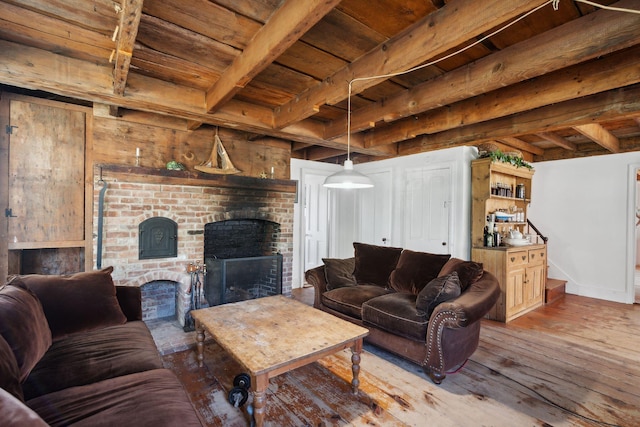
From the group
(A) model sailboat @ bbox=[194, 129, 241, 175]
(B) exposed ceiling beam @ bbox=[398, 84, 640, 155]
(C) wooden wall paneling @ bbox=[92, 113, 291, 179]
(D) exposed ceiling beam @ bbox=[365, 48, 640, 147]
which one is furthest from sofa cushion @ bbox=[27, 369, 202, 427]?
(B) exposed ceiling beam @ bbox=[398, 84, 640, 155]

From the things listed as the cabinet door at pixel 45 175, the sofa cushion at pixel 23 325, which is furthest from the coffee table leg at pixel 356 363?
the cabinet door at pixel 45 175

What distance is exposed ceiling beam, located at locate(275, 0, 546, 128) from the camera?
5.03ft

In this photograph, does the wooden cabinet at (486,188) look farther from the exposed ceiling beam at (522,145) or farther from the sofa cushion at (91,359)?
the sofa cushion at (91,359)

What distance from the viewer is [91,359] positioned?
67.4 inches

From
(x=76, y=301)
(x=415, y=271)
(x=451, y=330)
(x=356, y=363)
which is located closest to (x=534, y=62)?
(x=451, y=330)

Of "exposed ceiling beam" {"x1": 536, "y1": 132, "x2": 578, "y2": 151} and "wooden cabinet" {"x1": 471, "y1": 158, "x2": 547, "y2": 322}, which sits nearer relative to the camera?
"wooden cabinet" {"x1": 471, "y1": 158, "x2": 547, "y2": 322}

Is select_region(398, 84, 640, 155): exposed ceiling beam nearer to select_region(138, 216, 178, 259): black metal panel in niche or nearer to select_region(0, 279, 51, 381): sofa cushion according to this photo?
select_region(138, 216, 178, 259): black metal panel in niche

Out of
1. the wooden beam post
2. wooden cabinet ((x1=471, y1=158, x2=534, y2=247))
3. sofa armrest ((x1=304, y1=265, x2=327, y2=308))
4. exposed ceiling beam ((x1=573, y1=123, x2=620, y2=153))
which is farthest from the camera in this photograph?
wooden cabinet ((x1=471, y1=158, x2=534, y2=247))

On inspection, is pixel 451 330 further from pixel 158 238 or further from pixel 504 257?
pixel 158 238

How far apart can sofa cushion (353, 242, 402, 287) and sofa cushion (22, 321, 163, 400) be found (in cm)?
228

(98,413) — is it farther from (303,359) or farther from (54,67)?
(54,67)

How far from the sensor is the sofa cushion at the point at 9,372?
1197 millimetres

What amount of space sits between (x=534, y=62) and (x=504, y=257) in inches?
94.6

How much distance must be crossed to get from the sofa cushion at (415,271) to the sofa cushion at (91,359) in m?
2.31
